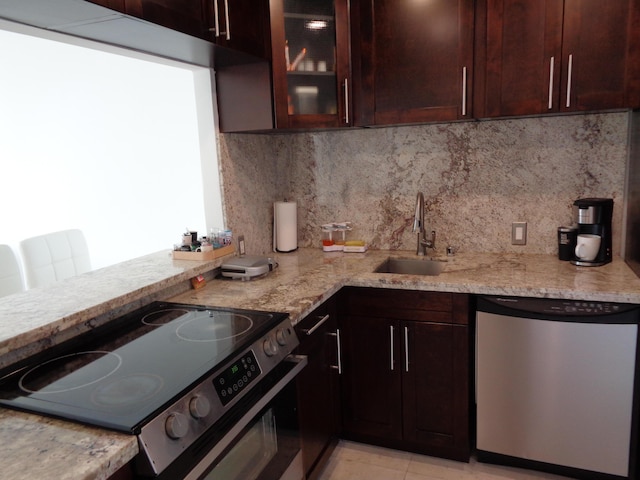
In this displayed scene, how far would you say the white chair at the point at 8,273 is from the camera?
2855 mm

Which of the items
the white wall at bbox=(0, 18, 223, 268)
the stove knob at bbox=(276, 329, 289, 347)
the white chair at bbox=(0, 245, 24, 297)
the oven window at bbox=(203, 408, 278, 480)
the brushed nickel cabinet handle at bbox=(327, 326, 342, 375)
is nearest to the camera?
the oven window at bbox=(203, 408, 278, 480)

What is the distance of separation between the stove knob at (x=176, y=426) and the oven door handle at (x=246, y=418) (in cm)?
11

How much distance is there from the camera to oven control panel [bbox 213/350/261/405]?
1307 mm

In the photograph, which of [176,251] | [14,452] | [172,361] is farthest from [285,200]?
[14,452]

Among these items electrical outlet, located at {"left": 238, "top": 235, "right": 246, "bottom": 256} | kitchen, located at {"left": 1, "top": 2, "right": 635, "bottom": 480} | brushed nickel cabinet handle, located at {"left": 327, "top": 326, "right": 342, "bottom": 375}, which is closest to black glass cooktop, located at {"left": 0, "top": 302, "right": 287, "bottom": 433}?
brushed nickel cabinet handle, located at {"left": 327, "top": 326, "right": 342, "bottom": 375}

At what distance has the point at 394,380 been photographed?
223 cm

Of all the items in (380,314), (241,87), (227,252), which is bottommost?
(380,314)

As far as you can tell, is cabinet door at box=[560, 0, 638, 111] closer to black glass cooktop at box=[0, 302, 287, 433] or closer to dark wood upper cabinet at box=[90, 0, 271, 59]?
dark wood upper cabinet at box=[90, 0, 271, 59]

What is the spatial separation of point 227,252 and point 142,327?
0.70 metres

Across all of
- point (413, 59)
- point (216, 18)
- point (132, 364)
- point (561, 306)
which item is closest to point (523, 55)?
point (413, 59)

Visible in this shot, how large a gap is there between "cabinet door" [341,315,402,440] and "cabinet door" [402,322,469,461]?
0.05 metres

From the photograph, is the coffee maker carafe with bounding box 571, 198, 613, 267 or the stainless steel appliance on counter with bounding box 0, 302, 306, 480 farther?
the coffee maker carafe with bounding box 571, 198, 613, 267

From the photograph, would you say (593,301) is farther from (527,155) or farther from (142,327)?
(142,327)

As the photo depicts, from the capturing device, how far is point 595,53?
6.40 feet
